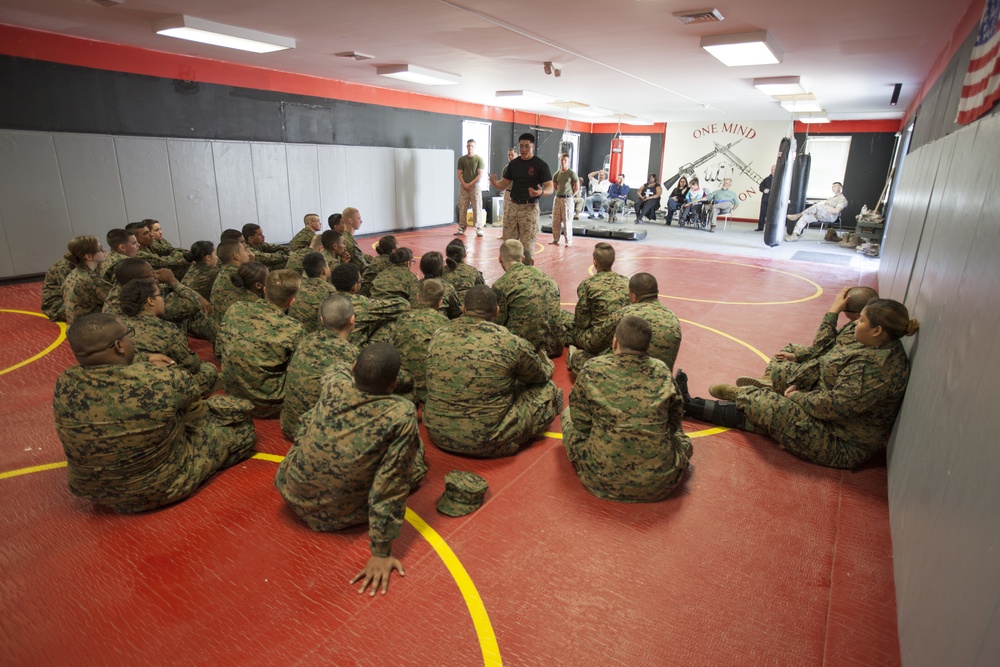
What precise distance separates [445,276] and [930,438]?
408cm

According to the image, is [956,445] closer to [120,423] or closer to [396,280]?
[120,423]

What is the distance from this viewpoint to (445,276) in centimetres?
550

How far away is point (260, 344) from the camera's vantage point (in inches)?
148

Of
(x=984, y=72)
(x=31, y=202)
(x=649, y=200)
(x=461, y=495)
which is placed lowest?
(x=461, y=495)

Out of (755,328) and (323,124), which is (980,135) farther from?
(323,124)

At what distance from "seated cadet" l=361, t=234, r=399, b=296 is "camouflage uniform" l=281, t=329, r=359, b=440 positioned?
87.3 inches

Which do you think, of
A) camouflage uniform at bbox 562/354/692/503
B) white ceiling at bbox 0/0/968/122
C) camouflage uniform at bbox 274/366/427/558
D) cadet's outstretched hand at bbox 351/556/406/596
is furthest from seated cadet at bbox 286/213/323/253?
cadet's outstretched hand at bbox 351/556/406/596

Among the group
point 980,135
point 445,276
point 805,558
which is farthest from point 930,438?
point 445,276

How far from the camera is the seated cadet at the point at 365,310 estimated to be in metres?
4.23

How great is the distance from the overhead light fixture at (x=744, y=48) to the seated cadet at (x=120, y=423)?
6401 millimetres

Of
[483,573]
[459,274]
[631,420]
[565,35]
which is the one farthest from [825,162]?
[483,573]

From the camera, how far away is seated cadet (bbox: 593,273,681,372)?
4.02 metres

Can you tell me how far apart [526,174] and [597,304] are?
5440mm

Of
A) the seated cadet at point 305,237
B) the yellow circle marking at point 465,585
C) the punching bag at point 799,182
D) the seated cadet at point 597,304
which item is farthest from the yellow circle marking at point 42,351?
the punching bag at point 799,182
